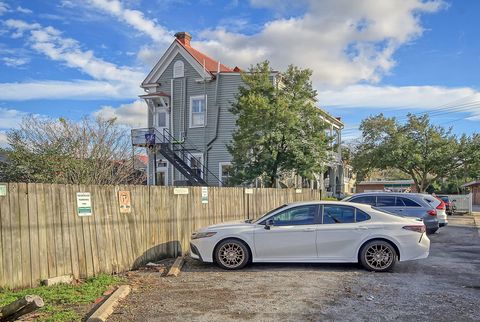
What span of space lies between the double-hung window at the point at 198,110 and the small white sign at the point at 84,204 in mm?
16592

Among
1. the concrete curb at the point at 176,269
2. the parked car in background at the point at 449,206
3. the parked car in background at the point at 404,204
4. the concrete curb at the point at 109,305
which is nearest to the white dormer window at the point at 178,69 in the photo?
the parked car in background at the point at 404,204

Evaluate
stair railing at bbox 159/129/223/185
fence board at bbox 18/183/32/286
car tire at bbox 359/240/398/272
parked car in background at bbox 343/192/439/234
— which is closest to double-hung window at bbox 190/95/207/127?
stair railing at bbox 159/129/223/185

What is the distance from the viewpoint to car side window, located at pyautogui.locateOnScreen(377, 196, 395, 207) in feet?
47.4

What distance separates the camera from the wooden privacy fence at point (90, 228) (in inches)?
268

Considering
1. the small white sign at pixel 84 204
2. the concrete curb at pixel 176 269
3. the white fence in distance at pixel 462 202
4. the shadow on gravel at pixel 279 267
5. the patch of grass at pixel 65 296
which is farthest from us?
the white fence in distance at pixel 462 202

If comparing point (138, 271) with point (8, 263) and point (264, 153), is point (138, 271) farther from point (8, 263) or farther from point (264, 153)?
point (264, 153)

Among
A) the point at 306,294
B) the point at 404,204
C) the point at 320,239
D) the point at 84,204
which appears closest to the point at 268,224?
the point at 320,239

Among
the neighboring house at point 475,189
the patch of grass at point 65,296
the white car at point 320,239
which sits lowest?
the neighboring house at point 475,189

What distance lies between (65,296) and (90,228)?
1813mm

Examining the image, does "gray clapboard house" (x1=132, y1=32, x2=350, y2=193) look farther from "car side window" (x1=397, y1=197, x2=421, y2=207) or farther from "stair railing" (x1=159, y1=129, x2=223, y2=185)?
"car side window" (x1=397, y1=197, x2=421, y2=207)

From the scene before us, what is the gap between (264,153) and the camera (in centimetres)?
1866

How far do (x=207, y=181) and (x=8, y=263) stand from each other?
17.6m

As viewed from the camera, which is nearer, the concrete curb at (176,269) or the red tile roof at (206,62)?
the concrete curb at (176,269)

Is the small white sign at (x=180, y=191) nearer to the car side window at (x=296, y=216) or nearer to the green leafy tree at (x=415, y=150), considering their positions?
the car side window at (x=296, y=216)
